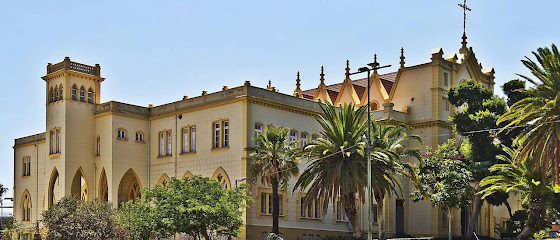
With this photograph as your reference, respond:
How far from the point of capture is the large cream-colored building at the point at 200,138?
54406 millimetres

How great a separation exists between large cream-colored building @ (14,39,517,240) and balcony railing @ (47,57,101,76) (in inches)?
3.4

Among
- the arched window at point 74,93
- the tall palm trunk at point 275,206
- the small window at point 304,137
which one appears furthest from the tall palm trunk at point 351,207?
the arched window at point 74,93

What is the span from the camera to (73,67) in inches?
2379

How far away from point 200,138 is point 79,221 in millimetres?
10794

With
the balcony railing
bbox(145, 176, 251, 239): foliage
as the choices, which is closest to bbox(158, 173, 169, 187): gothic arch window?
the balcony railing

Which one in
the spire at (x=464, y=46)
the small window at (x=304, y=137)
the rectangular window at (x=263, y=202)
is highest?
the spire at (x=464, y=46)

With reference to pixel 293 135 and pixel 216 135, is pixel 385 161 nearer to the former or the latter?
pixel 293 135

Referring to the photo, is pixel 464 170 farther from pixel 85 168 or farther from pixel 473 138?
pixel 85 168

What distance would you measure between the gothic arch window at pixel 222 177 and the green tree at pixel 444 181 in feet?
43.9

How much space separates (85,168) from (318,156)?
67.6 feet

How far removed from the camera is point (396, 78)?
67062mm

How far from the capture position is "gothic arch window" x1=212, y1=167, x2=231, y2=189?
2121 inches

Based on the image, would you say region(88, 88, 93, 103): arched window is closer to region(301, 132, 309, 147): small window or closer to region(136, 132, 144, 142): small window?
region(136, 132, 144, 142): small window

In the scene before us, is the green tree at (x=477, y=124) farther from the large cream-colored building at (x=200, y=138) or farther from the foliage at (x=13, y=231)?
the foliage at (x=13, y=231)
